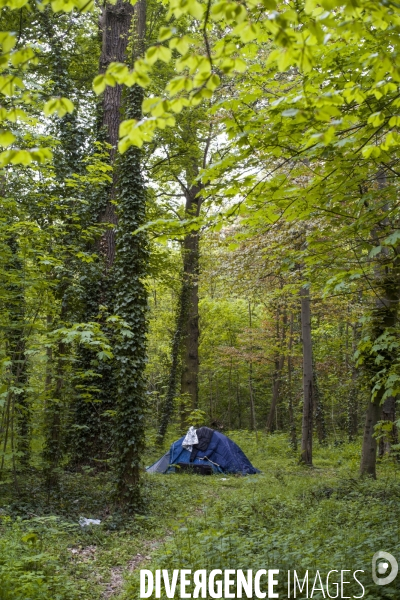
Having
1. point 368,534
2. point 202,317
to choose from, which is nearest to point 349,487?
point 368,534

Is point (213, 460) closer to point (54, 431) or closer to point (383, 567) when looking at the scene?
point (54, 431)

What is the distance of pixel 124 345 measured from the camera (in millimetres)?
Answer: 7734

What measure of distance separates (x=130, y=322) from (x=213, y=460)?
678cm

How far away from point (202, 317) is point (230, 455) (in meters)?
12.1

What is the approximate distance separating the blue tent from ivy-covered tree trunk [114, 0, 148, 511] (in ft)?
17.3

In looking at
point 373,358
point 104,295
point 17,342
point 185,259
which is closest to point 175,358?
point 185,259

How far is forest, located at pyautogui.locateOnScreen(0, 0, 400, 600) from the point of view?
3.01 metres

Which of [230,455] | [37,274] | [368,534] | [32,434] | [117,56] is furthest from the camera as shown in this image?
[230,455]

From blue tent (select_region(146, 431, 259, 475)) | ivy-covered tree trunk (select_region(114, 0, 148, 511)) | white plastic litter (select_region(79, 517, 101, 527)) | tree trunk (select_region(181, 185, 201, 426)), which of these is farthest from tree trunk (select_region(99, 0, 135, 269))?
white plastic litter (select_region(79, 517, 101, 527))

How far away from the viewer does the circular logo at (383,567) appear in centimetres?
380

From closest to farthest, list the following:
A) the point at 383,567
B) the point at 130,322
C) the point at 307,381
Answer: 1. the point at 383,567
2. the point at 130,322
3. the point at 307,381

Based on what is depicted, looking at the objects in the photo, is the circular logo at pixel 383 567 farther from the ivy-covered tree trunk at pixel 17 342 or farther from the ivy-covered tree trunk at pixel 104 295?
the ivy-covered tree trunk at pixel 104 295

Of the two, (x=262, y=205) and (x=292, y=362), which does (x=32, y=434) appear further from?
(x=292, y=362)

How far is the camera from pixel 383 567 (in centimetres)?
398
